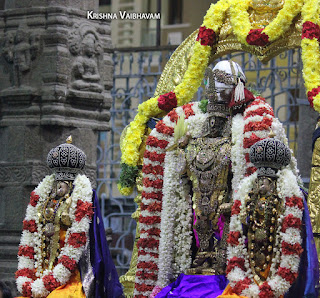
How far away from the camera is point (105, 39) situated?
11234 millimetres

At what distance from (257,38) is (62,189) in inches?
87.4

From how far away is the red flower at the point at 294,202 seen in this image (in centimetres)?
732

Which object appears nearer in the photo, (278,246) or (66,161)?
(278,246)

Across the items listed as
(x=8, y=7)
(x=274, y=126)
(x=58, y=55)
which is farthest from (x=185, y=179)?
(x=8, y=7)

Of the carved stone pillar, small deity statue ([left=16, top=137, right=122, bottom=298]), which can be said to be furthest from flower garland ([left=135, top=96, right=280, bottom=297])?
the carved stone pillar

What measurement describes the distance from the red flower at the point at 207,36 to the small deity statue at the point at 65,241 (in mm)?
1721

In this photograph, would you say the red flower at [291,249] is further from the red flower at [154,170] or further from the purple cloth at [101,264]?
the red flower at [154,170]

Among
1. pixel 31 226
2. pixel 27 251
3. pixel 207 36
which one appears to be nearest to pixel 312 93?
pixel 207 36

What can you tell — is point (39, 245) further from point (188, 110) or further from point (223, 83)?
point (223, 83)

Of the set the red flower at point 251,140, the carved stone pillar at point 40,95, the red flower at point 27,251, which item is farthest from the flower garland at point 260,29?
the red flower at point 27,251

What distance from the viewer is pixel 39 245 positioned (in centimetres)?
811

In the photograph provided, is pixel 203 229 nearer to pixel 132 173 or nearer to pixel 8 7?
pixel 132 173

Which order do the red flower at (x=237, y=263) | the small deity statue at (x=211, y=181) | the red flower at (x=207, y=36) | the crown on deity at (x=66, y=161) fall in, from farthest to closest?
1. the red flower at (x=207, y=36)
2. the small deity statue at (x=211, y=181)
3. the crown on deity at (x=66, y=161)
4. the red flower at (x=237, y=263)

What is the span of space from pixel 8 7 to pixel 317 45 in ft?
13.8
